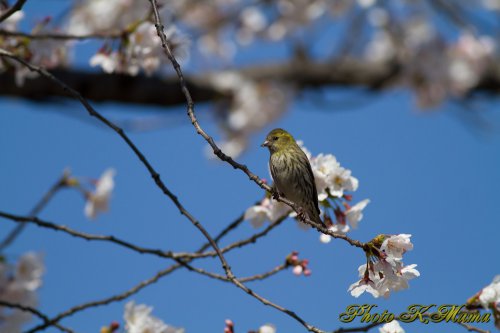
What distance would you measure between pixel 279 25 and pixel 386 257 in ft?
19.8

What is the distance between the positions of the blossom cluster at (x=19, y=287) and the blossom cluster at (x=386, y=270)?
6.51 ft

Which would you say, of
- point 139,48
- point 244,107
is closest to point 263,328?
point 139,48

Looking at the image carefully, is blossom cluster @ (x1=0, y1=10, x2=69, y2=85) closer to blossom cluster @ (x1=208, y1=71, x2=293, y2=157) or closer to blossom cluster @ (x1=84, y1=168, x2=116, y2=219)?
blossom cluster @ (x1=84, y1=168, x2=116, y2=219)

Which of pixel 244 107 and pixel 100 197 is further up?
pixel 244 107

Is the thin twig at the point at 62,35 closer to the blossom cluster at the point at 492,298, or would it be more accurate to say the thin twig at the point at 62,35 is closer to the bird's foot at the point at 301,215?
the bird's foot at the point at 301,215

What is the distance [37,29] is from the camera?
3.29 m

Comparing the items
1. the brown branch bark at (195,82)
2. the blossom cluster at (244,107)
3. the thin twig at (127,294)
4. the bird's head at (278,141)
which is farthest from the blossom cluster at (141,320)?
the blossom cluster at (244,107)

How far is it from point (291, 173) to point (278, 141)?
0.29 metres

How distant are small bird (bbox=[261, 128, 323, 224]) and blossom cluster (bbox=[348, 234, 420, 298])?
48.4 inches

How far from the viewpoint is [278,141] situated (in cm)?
404

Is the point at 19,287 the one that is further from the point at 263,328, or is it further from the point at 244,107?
the point at 244,107

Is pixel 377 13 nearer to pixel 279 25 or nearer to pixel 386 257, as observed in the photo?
pixel 279 25

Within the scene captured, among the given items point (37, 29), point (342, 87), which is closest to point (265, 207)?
point (37, 29)

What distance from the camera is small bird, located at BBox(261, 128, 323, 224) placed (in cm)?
371
